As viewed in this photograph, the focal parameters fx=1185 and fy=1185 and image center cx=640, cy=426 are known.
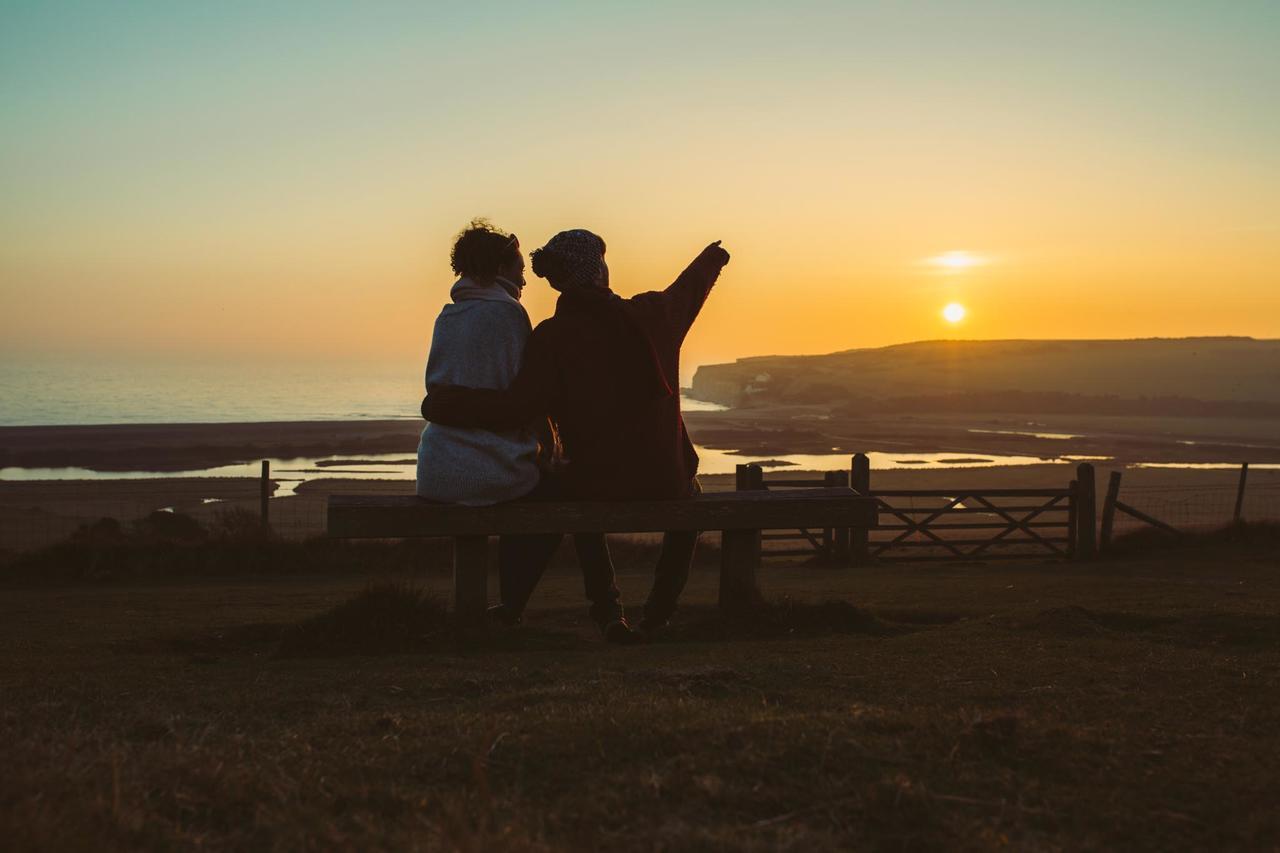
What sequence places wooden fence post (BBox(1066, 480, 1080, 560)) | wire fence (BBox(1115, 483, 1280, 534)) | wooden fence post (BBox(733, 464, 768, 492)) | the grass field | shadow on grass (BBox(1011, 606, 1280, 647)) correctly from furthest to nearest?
1. wire fence (BBox(1115, 483, 1280, 534))
2. wooden fence post (BBox(1066, 480, 1080, 560))
3. wooden fence post (BBox(733, 464, 768, 492))
4. shadow on grass (BBox(1011, 606, 1280, 647))
5. the grass field

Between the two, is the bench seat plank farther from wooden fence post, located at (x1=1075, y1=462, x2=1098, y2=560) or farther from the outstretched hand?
wooden fence post, located at (x1=1075, y1=462, x2=1098, y2=560)

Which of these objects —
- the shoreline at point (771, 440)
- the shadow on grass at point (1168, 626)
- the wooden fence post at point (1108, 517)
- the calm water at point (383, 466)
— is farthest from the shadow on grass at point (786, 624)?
the shoreline at point (771, 440)

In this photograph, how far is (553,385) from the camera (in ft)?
20.2

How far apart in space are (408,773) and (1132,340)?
17099 centimetres

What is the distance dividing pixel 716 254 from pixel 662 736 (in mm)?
3642

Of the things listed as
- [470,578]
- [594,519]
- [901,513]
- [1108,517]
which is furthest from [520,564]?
[1108,517]

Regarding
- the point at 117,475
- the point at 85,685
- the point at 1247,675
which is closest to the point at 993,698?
the point at 1247,675

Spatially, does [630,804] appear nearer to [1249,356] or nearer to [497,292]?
[497,292]

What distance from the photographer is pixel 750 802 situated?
2934 millimetres

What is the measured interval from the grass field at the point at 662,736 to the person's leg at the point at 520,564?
0.16 metres

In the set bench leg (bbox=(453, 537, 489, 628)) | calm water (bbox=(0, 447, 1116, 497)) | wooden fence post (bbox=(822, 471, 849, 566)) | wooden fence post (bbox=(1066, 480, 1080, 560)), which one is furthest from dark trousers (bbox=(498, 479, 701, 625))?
calm water (bbox=(0, 447, 1116, 497))

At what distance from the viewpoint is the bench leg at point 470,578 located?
6.46 meters

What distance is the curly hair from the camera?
6.25 metres

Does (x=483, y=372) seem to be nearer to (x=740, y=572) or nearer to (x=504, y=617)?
(x=504, y=617)
